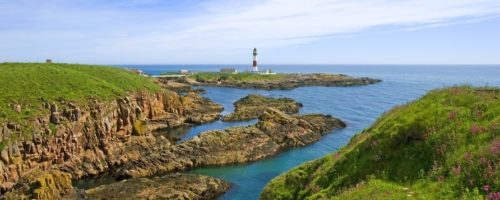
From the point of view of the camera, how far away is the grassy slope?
1558 cm

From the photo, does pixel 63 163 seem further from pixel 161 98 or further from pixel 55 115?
pixel 161 98

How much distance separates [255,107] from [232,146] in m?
37.3

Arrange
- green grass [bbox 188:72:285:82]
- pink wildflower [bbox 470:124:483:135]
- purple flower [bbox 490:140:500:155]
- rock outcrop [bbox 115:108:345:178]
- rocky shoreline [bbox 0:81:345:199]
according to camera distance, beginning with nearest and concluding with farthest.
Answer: purple flower [bbox 490:140:500:155] → pink wildflower [bbox 470:124:483:135] → rocky shoreline [bbox 0:81:345:199] → rock outcrop [bbox 115:108:345:178] → green grass [bbox 188:72:285:82]

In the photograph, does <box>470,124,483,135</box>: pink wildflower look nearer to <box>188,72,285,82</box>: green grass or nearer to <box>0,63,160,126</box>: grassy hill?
<box>0,63,160,126</box>: grassy hill

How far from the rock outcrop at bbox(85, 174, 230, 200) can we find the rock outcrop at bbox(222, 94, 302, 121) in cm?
4086

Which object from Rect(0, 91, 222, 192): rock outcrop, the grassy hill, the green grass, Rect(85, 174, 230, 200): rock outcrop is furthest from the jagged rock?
the green grass

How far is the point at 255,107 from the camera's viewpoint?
301 ft

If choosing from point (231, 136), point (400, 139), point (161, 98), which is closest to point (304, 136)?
point (231, 136)

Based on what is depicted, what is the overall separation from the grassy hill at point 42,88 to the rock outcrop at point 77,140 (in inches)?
52.1

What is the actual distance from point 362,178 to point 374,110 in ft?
263

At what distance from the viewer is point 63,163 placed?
45656 millimetres

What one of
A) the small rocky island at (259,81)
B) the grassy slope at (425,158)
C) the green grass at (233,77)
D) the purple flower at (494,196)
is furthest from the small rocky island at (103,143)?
the green grass at (233,77)

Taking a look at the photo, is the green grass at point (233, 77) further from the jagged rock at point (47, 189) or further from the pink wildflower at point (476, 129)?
the pink wildflower at point (476, 129)

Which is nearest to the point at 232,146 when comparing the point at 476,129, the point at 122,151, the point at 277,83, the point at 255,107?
the point at 122,151
